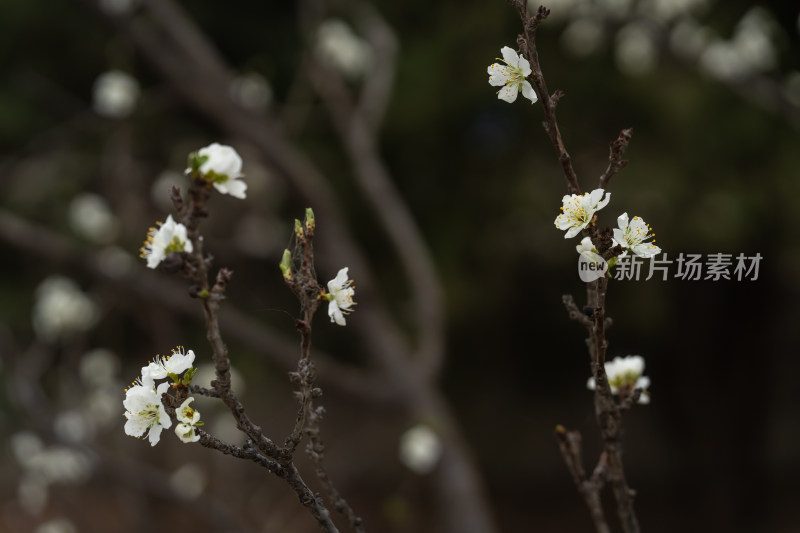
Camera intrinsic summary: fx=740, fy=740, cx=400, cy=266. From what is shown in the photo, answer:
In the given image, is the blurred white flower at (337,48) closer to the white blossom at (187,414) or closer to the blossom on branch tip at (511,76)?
the blossom on branch tip at (511,76)

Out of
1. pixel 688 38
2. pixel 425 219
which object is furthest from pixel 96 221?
pixel 688 38

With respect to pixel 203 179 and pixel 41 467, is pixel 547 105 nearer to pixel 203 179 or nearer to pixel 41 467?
pixel 203 179

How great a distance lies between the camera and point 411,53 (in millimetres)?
4316

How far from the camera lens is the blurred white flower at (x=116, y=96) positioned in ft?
10.2

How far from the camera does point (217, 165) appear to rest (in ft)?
2.66

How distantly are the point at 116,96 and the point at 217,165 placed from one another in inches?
101

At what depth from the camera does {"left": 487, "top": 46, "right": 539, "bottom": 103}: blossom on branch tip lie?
3.09ft

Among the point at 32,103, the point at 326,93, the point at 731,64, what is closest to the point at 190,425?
the point at 326,93

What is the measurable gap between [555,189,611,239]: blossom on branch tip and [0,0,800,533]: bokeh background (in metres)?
1.25

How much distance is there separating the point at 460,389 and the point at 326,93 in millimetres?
3681

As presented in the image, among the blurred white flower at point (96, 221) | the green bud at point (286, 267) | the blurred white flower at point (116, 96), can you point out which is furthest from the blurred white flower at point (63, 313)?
the green bud at point (286, 267)

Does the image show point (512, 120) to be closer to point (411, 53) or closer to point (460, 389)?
point (411, 53)

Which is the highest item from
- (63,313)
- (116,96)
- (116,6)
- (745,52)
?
(745,52)

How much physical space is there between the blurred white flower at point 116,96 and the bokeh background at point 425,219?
1 cm
